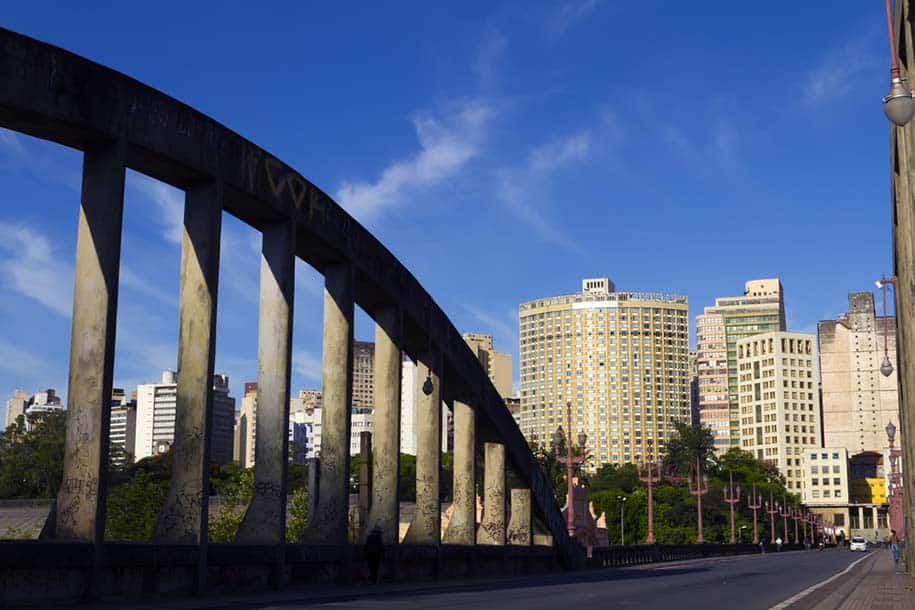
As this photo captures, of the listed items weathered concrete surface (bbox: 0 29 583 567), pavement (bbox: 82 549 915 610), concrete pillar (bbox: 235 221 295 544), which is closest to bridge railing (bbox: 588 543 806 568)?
weathered concrete surface (bbox: 0 29 583 567)

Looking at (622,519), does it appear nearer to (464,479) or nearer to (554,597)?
(464,479)

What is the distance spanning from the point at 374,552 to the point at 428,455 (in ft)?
20.7

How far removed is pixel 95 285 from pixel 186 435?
3298mm

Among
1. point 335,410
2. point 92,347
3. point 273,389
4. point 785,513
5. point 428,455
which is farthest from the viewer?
point 785,513

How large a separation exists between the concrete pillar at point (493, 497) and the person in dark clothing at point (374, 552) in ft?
32.5

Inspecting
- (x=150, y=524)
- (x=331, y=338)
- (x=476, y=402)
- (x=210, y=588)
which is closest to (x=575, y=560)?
(x=476, y=402)

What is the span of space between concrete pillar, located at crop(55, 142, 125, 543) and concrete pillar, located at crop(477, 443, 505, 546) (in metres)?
18.0

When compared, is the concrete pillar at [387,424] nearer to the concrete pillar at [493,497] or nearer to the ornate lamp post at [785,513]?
the concrete pillar at [493,497]

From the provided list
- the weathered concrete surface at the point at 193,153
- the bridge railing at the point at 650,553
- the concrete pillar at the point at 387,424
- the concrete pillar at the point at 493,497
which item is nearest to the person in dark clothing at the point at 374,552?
the concrete pillar at the point at 387,424

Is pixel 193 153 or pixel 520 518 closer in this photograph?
pixel 193 153

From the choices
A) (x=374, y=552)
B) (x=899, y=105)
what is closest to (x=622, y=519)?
(x=374, y=552)

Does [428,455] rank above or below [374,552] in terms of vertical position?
above

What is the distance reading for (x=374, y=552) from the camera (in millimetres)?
23453

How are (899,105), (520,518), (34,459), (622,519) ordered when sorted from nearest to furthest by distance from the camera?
(899,105)
(520,518)
(34,459)
(622,519)
